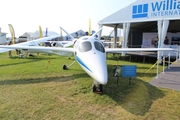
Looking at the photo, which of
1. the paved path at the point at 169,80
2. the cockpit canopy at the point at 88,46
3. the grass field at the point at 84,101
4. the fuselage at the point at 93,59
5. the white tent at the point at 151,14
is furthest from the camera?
the white tent at the point at 151,14

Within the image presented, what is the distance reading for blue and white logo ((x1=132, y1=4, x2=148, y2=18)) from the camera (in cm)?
1326

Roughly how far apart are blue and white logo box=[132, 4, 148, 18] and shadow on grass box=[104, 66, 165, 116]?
26.0 ft

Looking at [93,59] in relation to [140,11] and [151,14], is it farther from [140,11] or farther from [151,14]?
[140,11]

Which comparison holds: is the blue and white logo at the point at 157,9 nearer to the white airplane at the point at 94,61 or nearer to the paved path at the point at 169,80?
the paved path at the point at 169,80

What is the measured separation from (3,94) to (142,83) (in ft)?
19.6

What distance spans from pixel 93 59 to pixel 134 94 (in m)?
2.08

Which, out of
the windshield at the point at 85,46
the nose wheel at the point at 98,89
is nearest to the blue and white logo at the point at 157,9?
the windshield at the point at 85,46

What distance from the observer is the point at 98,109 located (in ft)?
15.2

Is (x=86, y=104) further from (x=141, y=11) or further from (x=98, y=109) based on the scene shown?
(x=141, y=11)

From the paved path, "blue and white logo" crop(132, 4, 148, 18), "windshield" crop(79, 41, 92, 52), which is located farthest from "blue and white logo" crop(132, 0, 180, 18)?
"windshield" crop(79, 41, 92, 52)

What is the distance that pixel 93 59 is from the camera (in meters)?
5.66

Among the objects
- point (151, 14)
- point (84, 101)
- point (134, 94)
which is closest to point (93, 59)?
point (84, 101)

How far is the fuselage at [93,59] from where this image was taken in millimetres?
4945

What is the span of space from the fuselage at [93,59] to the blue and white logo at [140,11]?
8581mm
